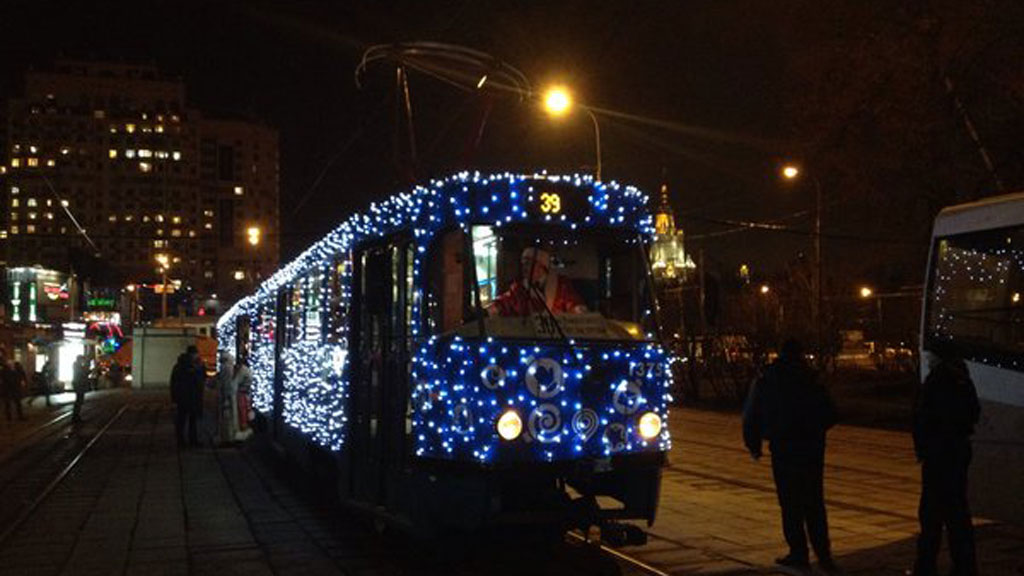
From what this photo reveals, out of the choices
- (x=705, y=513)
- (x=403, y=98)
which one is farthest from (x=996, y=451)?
(x=403, y=98)

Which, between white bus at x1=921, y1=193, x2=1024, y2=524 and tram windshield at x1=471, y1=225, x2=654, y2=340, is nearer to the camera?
tram windshield at x1=471, y1=225, x2=654, y2=340

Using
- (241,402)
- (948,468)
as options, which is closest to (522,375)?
(948,468)

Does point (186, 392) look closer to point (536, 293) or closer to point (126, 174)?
point (536, 293)

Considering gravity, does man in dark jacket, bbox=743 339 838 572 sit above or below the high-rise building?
below

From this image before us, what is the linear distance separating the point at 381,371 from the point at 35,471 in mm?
9787

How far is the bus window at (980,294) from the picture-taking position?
356 inches

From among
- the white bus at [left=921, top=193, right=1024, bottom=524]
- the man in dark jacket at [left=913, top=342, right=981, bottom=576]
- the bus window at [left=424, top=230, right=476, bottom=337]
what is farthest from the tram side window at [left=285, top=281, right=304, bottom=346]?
the man in dark jacket at [left=913, top=342, right=981, bottom=576]

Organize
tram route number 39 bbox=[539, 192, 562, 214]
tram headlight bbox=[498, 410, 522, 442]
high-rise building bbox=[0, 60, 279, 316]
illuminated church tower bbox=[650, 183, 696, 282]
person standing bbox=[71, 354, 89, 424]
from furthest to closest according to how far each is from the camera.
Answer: high-rise building bbox=[0, 60, 279, 316] < illuminated church tower bbox=[650, 183, 696, 282] < person standing bbox=[71, 354, 89, 424] < tram route number 39 bbox=[539, 192, 562, 214] < tram headlight bbox=[498, 410, 522, 442]

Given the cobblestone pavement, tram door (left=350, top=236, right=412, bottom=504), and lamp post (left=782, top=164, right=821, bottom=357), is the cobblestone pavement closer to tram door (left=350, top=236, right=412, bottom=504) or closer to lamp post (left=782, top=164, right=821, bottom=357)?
tram door (left=350, top=236, right=412, bottom=504)

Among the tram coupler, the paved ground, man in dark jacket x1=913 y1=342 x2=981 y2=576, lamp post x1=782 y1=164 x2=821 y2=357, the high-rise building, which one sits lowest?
the paved ground

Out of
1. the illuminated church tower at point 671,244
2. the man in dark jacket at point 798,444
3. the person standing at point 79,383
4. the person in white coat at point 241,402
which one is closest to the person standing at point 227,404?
the person in white coat at point 241,402

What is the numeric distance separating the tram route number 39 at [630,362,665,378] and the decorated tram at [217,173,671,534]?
0.01 metres

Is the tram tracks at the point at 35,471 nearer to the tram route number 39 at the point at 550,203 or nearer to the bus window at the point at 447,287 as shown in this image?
the bus window at the point at 447,287

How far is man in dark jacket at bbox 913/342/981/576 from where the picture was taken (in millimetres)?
7469
